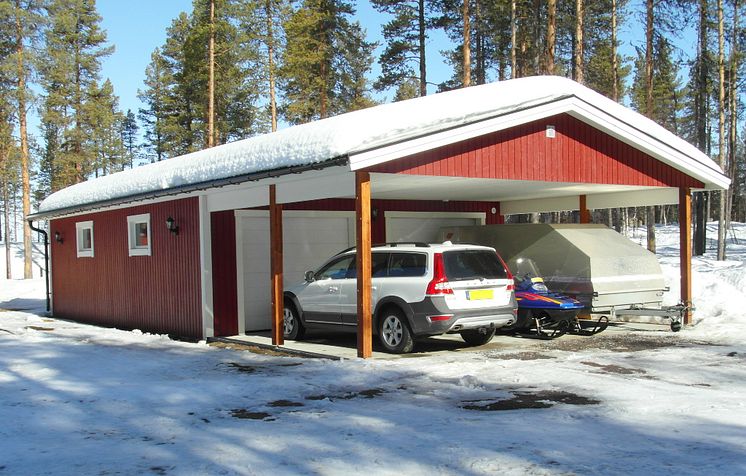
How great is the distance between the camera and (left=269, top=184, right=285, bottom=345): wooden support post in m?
11.2

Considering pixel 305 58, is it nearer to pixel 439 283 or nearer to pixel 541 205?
pixel 541 205

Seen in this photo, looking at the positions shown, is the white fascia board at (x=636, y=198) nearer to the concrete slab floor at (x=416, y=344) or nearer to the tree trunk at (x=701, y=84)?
the concrete slab floor at (x=416, y=344)

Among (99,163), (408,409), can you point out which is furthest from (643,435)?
(99,163)

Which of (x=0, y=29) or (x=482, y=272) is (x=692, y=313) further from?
(x=0, y=29)

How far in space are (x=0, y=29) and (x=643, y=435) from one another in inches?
1370

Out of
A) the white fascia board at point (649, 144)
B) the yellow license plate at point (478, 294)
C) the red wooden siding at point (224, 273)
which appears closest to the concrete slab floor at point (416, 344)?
the red wooden siding at point (224, 273)

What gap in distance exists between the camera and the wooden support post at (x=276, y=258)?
36.8 feet

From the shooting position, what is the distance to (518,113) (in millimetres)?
10977

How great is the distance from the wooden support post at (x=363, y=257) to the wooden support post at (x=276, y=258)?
1922 millimetres

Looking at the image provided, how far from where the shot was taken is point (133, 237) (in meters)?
15.6

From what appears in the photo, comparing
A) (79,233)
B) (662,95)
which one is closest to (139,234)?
(79,233)

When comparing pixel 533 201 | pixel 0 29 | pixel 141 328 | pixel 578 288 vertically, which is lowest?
pixel 141 328

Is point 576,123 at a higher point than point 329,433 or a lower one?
higher

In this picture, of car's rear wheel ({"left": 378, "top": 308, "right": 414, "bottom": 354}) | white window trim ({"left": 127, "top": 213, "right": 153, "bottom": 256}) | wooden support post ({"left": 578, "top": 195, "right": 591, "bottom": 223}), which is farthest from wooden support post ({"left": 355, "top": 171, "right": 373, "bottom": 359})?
wooden support post ({"left": 578, "top": 195, "right": 591, "bottom": 223})
